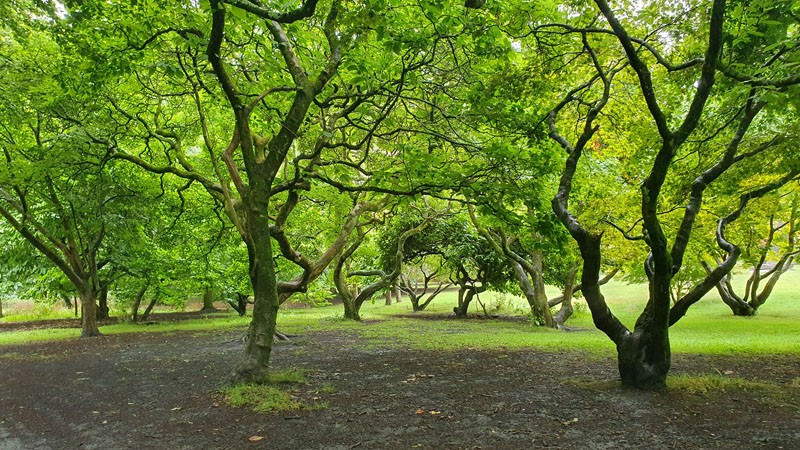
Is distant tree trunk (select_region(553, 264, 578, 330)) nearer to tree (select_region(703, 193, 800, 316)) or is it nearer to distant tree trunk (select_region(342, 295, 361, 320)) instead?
tree (select_region(703, 193, 800, 316))

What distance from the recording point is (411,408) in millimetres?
5945

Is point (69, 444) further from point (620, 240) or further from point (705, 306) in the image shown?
point (705, 306)

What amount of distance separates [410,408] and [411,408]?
0.01 metres

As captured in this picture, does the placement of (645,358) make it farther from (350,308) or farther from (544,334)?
(350,308)

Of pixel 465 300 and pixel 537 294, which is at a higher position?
pixel 537 294

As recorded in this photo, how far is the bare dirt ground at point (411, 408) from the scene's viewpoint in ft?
15.8

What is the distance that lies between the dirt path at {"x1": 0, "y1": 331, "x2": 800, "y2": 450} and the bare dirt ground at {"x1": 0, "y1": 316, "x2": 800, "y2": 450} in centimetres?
2

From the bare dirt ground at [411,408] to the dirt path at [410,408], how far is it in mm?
22

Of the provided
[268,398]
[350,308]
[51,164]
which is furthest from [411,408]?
[350,308]

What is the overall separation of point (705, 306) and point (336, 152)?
2596 centimetres

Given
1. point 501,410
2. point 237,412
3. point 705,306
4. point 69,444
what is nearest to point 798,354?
point 501,410

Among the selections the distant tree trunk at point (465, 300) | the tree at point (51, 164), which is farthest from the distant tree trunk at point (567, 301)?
the tree at point (51, 164)

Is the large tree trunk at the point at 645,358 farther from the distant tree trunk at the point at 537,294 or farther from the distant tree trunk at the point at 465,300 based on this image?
the distant tree trunk at the point at 465,300

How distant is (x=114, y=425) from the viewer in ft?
18.5
